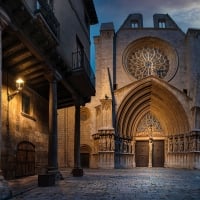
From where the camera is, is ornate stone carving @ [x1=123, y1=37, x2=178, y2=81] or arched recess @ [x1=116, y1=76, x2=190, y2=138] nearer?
arched recess @ [x1=116, y1=76, x2=190, y2=138]

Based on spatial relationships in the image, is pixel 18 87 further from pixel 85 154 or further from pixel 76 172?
pixel 85 154

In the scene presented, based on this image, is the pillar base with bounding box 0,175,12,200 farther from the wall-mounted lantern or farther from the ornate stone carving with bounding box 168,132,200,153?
the ornate stone carving with bounding box 168,132,200,153

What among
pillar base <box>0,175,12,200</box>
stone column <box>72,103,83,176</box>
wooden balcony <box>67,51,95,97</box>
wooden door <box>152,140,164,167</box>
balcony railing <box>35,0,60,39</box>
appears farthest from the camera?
wooden door <box>152,140,164,167</box>

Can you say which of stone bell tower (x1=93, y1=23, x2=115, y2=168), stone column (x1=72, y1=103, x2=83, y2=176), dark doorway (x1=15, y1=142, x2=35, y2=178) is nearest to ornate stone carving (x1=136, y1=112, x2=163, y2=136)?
stone bell tower (x1=93, y1=23, x2=115, y2=168)

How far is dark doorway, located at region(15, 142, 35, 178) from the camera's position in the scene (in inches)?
537

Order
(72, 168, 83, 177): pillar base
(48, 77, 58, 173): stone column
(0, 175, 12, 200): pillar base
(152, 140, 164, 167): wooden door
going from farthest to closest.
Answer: (152, 140, 164, 167): wooden door < (72, 168, 83, 177): pillar base < (48, 77, 58, 173): stone column < (0, 175, 12, 200): pillar base

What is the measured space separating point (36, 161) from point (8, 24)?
8907 mm

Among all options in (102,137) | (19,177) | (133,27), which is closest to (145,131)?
(102,137)

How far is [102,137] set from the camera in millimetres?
27562

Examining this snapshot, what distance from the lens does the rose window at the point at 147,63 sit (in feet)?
Result: 104

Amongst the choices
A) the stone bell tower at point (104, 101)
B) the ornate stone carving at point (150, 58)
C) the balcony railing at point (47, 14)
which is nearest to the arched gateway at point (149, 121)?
the stone bell tower at point (104, 101)

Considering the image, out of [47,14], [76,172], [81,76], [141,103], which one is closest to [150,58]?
[141,103]

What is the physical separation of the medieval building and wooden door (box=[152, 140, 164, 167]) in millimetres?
14677

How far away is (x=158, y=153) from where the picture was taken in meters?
31.8
